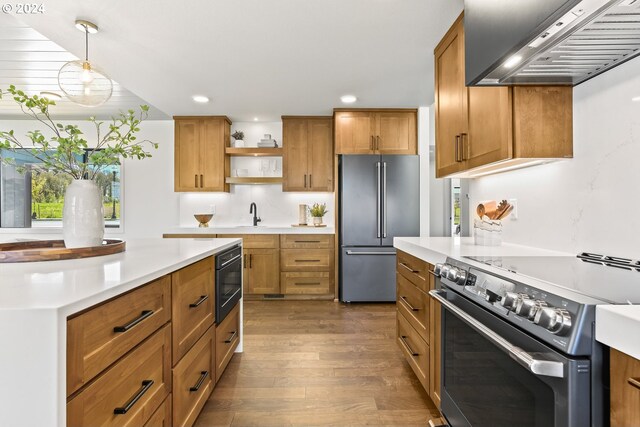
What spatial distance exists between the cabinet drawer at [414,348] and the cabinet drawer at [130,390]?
1320mm

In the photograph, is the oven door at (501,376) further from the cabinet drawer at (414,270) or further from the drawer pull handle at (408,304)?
the drawer pull handle at (408,304)

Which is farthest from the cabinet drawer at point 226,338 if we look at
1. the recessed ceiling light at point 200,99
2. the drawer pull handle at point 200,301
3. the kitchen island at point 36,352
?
the recessed ceiling light at point 200,99

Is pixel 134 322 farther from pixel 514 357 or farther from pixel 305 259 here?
pixel 305 259

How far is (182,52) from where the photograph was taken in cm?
273

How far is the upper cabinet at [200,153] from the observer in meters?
4.64

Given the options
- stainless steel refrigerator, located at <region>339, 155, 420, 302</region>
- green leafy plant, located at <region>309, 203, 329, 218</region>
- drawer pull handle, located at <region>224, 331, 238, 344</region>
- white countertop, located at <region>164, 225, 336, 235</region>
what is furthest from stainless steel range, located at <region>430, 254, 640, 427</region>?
green leafy plant, located at <region>309, 203, 329, 218</region>

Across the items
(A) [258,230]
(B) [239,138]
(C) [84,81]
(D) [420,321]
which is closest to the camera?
(D) [420,321]

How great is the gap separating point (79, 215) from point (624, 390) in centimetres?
195

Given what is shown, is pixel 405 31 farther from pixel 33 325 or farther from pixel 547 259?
pixel 33 325

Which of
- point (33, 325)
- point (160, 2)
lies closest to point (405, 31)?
point (160, 2)

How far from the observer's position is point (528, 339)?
0.91 metres

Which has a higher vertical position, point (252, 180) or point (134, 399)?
point (252, 180)

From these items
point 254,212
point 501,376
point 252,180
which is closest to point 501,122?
point 501,376

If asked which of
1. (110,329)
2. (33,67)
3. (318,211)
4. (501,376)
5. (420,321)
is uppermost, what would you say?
(33,67)
